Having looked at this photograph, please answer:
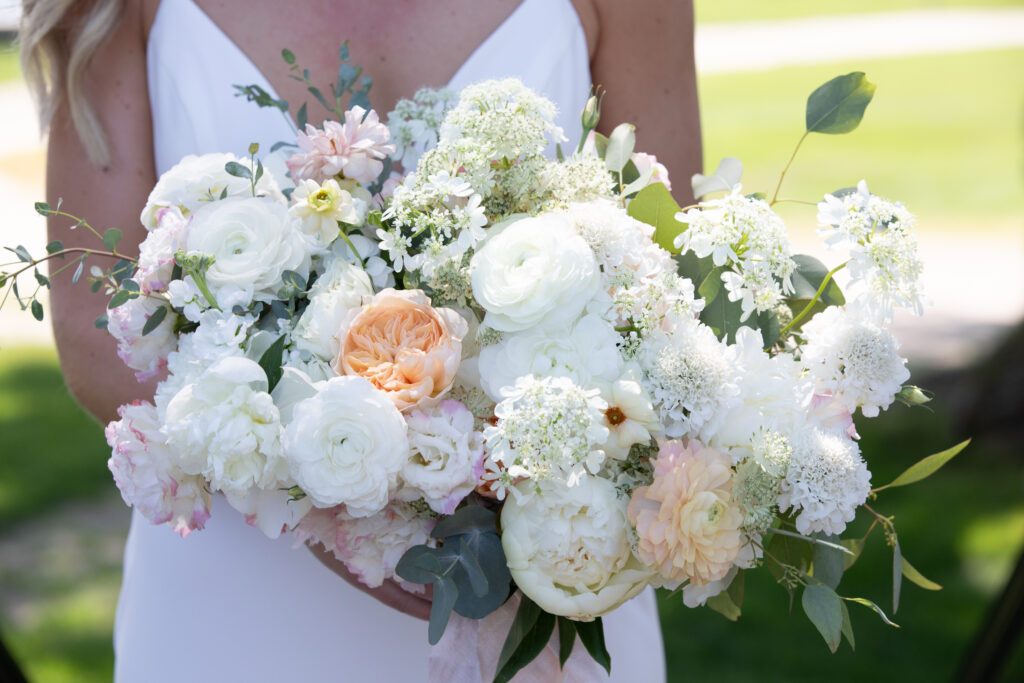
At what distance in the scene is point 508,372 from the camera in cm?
132

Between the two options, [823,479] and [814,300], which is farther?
[814,300]

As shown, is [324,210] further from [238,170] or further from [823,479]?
[823,479]

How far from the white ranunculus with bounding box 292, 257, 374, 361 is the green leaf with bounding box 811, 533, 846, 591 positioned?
70 cm

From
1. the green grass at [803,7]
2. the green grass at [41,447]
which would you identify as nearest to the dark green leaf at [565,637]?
the green grass at [41,447]

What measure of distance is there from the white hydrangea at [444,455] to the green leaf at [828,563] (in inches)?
19.0

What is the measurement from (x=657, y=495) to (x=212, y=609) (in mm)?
1080

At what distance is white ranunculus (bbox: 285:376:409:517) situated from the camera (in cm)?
128

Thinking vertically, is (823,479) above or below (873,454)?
above

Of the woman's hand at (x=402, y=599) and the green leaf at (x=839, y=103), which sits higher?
the green leaf at (x=839, y=103)

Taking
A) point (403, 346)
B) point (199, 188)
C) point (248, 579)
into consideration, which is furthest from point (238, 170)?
point (248, 579)

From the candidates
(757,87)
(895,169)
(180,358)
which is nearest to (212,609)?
(180,358)

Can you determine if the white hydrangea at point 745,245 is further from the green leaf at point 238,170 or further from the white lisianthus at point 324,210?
the green leaf at point 238,170

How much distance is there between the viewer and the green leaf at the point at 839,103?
156cm

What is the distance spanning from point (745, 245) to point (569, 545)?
454 mm
